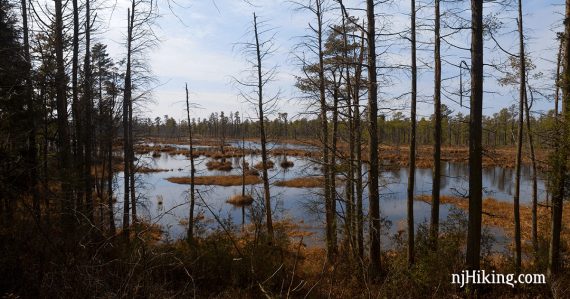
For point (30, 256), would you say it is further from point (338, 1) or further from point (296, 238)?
point (296, 238)

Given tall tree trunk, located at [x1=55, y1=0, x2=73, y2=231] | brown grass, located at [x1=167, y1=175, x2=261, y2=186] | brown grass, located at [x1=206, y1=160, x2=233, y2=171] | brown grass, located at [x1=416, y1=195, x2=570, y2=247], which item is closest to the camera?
tall tree trunk, located at [x1=55, y1=0, x2=73, y2=231]

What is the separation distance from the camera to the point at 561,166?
8.64m

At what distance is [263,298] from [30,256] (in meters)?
4.10

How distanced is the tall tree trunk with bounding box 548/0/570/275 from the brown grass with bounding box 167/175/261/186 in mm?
25231

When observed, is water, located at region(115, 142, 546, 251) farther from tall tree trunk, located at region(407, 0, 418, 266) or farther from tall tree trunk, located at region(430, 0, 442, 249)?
tall tree trunk, located at region(430, 0, 442, 249)

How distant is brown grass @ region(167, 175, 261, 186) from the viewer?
33.3 meters

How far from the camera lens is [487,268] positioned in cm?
941

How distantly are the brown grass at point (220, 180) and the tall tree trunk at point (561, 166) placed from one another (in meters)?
25.2

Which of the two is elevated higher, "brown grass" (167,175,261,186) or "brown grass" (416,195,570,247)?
"brown grass" (167,175,261,186)

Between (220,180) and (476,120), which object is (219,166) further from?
(476,120)

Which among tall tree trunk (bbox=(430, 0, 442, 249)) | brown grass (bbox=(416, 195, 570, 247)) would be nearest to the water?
brown grass (bbox=(416, 195, 570, 247))

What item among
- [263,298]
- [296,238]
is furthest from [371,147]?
[296,238]

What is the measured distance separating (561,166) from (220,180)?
29060 millimetres

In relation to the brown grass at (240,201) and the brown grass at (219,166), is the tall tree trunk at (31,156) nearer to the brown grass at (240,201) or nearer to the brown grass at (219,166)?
the brown grass at (240,201)
